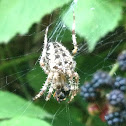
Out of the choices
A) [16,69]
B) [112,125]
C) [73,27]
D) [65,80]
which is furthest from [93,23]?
[16,69]

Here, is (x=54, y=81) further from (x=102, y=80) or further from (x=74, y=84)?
(x=102, y=80)

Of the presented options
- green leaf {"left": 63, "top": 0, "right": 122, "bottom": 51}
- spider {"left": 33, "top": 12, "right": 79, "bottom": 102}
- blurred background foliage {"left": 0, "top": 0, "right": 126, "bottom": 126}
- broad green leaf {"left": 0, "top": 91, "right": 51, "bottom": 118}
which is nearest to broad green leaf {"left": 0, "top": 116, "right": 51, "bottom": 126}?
blurred background foliage {"left": 0, "top": 0, "right": 126, "bottom": 126}

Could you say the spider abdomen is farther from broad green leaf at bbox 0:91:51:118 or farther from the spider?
broad green leaf at bbox 0:91:51:118

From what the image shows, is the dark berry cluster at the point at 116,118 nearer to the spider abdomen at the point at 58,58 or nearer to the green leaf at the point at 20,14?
the spider abdomen at the point at 58,58

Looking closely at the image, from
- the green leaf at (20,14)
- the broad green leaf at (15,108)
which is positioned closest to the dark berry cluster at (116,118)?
the broad green leaf at (15,108)

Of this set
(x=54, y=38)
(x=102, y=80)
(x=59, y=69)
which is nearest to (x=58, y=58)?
(x=59, y=69)

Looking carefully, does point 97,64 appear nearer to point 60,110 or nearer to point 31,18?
point 60,110

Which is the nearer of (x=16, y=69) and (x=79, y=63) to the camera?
(x=79, y=63)
